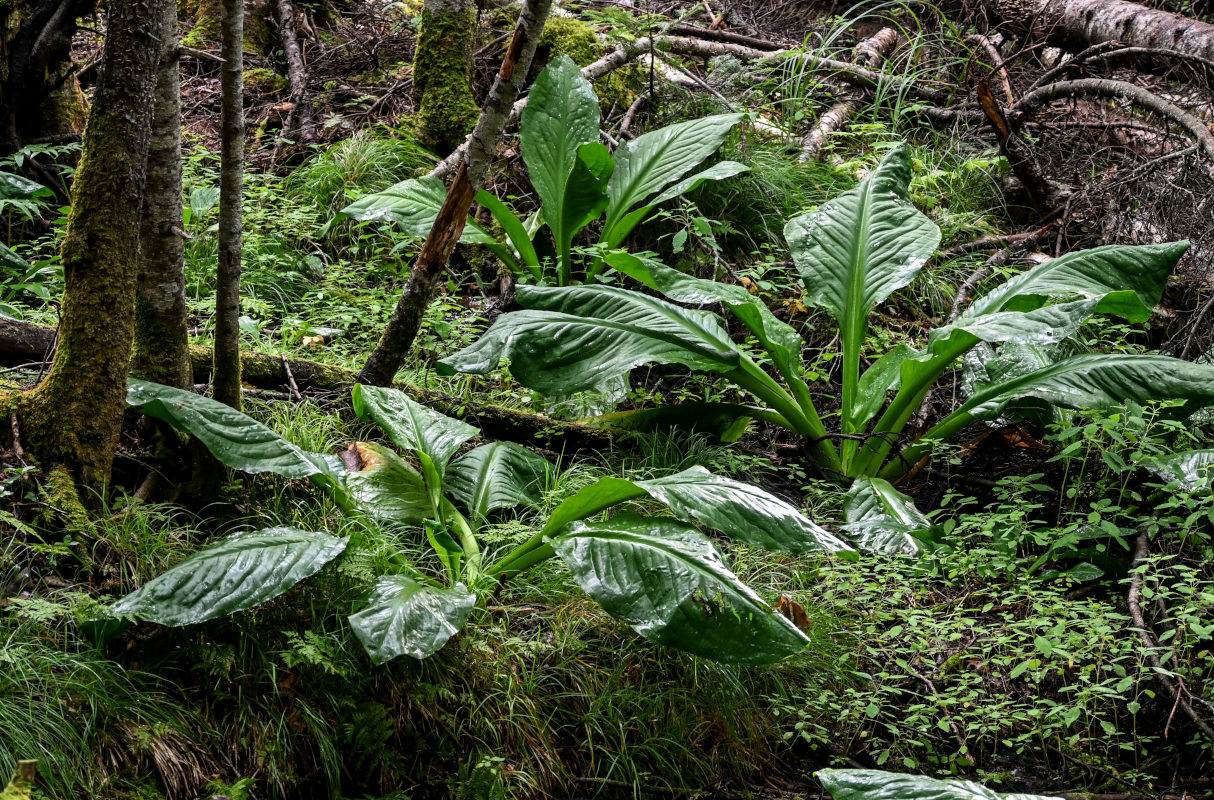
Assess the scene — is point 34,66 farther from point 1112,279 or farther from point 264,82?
point 1112,279

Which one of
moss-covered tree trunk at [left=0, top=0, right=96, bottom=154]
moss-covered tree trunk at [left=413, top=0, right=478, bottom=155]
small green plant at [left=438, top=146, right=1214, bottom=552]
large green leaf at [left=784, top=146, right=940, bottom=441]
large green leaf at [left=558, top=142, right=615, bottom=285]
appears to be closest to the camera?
small green plant at [left=438, top=146, right=1214, bottom=552]

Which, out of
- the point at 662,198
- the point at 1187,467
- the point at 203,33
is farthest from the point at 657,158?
the point at 203,33

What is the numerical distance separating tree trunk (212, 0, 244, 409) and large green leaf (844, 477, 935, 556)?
6.81ft

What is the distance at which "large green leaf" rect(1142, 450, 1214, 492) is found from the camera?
302cm

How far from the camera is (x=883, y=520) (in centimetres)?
320

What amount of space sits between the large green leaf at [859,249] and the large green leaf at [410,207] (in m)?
1.58

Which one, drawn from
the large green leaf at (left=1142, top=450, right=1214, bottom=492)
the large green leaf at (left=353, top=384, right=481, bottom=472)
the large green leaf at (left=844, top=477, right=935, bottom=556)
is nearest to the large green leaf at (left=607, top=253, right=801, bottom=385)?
the large green leaf at (left=844, top=477, right=935, bottom=556)

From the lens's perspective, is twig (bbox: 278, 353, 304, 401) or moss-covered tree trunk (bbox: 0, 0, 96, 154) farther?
moss-covered tree trunk (bbox: 0, 0, 96, 154)

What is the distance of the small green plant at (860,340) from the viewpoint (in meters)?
3.27

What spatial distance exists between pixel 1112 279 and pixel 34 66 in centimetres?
507

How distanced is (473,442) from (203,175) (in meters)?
2.74

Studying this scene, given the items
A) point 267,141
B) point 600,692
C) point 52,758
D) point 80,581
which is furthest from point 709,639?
point 267,141

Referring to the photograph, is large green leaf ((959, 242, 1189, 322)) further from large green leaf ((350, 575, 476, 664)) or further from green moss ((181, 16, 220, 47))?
green moss ((181, 16, 220, 47))

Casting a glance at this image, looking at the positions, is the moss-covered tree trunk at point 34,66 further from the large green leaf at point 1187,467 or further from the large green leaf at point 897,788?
the large green leaf at point 1187,467
